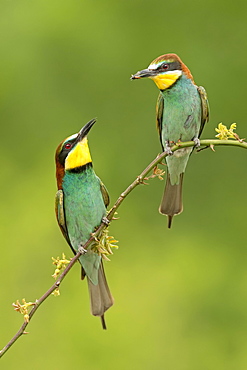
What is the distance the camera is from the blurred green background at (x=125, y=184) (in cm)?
684

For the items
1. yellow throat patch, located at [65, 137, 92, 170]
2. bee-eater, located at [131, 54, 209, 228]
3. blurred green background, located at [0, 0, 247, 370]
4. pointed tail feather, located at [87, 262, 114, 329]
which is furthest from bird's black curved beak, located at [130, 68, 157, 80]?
blurred green background, located at [0, 0, 247, 370]

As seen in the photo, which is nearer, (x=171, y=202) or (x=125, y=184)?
(x=171, y=202)

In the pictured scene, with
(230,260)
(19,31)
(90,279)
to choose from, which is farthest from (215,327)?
(90,279)

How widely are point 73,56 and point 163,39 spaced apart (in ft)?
2.56

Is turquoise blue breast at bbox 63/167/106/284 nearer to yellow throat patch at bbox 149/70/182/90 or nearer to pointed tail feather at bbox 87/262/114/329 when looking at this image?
pointed tail feather at bbox 87/262/114/329

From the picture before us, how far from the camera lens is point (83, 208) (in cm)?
Result: 328

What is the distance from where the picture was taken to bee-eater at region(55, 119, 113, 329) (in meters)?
3.22

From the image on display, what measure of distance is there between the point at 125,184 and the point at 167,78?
4249 millimetres

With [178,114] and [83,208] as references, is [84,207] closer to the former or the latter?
[83,208]

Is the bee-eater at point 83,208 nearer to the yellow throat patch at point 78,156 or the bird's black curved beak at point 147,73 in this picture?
the yellow throat patch at point 78,156

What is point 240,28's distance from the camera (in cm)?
790

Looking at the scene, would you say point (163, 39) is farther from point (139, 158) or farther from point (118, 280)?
point (118, 280)

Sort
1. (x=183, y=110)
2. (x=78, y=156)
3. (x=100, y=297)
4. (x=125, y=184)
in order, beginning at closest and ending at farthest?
(x=78, y=156) → (x=100, y=297) → (x=183, y=110) → (x=125, y=184)

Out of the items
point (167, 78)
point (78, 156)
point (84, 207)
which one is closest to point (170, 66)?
point (167, 78)
